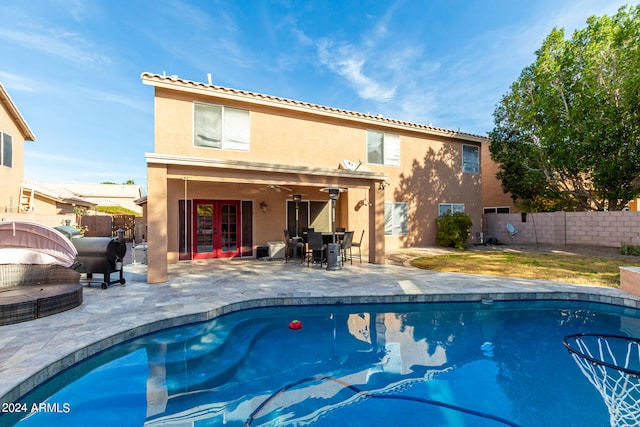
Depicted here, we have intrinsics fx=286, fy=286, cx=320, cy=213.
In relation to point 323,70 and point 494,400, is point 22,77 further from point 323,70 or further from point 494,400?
point 494,400

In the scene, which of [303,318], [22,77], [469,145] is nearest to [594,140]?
[469,145]

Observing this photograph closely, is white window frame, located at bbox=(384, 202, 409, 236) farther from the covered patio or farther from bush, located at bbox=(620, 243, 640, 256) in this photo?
bush, located at bbox=(620, 243, 640, 256)

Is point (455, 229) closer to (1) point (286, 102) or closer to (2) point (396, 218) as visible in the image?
(2) point (396, 218)

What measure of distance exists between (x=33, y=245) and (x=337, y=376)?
696 centimetres

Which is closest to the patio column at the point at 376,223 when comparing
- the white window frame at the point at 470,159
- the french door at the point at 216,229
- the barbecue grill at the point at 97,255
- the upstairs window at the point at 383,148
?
the upstairs window at the point at 383,148

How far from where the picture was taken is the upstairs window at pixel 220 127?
10.4 metres

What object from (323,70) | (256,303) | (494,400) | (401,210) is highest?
(323,70)

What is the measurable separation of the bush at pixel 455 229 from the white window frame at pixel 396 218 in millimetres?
1965

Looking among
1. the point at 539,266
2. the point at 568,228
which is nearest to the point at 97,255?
the point at 539,266

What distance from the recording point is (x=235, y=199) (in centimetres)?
1172

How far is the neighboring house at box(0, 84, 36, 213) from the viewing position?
45.5 ft

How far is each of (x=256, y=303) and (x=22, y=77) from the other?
1707cm

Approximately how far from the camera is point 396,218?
47.3 ft

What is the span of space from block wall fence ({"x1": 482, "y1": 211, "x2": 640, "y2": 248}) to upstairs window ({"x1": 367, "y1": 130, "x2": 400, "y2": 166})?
7.19 m
